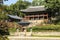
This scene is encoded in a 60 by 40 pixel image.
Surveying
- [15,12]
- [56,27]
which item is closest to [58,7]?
[56,27]

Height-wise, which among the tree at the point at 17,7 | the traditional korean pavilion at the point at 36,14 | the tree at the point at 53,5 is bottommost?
the tree at the point at 17,7

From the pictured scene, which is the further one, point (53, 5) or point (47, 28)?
point (53, 5)

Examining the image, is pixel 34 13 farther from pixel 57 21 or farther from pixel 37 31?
pixel 37 31

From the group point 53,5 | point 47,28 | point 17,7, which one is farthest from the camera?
point 17,7

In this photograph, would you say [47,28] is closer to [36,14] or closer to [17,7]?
[36,14]

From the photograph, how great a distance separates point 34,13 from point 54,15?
639 centimetres

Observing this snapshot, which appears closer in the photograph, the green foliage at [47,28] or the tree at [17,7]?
the green foliage at [47,28]

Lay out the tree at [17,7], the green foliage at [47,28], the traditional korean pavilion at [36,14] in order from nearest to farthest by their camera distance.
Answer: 1. the green foliage at [47,28]
2. the traditional korean pavilion at [36,14]
3. the tree at [17,7]

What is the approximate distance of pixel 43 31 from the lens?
40625mm

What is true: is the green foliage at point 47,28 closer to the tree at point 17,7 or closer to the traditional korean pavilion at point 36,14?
the traditional korean pavilion at point 36,14

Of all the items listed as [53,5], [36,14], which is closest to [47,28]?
[53,5]

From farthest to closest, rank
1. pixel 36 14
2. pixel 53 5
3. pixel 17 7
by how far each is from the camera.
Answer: pixel 17 7 < pixel 36 14 < pixel 53 5

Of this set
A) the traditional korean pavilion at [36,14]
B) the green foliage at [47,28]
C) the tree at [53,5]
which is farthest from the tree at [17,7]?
the green foliage at [47,28]

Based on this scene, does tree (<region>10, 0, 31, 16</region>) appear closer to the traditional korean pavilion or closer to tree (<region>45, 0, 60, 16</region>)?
the traditional korean pavilion
